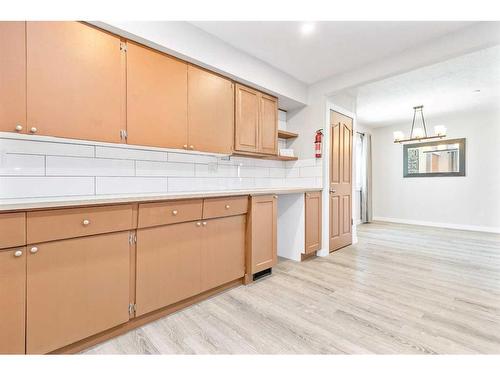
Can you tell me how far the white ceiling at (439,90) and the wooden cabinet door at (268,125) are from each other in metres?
1.45

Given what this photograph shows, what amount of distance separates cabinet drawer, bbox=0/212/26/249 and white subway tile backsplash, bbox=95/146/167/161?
2.80 ft

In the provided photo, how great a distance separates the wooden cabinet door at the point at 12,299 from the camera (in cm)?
115

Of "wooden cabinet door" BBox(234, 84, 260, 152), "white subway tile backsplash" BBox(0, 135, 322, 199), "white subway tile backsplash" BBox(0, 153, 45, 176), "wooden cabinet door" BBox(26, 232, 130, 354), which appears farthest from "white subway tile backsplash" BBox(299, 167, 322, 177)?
"white subway tile backsplash" BBox(0, 153, 45, 176)

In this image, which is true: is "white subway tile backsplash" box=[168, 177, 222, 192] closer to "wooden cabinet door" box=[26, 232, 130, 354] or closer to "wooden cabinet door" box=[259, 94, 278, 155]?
"wooden cabinet door" box=[259, 94, 278, 155]

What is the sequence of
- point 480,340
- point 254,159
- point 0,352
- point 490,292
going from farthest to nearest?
point 254,159 → point 490,292 → point 480,340 → point 0,352

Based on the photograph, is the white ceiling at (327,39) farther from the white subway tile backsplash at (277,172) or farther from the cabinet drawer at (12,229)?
the cabinet drawer at (12,229)

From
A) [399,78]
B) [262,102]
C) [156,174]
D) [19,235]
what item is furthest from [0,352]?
[399,78]

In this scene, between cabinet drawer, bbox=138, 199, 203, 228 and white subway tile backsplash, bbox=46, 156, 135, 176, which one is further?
white subway tile backsplash, bbox=46, 156, 135, 176

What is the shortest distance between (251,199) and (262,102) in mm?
A: 1273

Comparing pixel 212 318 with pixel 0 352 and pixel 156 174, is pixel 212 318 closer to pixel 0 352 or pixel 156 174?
pixel 0 352

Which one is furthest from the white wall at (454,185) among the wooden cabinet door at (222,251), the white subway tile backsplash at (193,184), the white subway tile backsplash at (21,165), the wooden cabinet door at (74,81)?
the white subway tile backsplash at (21,165)

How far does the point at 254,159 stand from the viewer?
10.6ft

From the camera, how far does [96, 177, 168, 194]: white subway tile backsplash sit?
76.7 inches

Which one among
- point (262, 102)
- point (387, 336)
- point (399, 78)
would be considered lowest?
point (387, 336)
